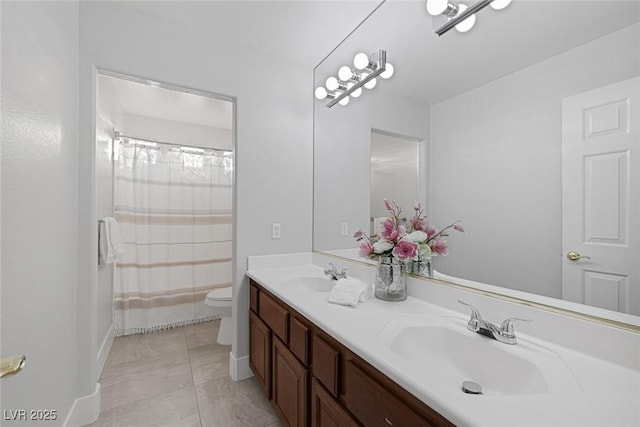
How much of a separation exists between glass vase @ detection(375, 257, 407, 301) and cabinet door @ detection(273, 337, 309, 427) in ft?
1.67

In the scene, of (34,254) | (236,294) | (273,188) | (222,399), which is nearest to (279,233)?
(273,188)

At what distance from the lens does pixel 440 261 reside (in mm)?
1288

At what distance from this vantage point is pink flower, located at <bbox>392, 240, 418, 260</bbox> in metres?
1.24

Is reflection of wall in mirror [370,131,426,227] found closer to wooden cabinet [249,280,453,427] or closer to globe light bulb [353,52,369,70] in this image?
globe light bulb [353,52,369,70]

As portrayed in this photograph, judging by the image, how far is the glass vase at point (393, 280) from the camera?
134 centimetres

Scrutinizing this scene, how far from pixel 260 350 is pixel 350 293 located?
0.88 m

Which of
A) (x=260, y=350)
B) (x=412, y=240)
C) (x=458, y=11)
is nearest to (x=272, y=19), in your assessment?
(x=458, y=11)

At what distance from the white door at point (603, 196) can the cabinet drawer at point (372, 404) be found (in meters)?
0.66

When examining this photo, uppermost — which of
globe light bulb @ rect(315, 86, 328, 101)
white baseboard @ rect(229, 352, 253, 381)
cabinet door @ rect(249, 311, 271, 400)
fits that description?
globe light bulb @ rect(315, 86, 328, 101)

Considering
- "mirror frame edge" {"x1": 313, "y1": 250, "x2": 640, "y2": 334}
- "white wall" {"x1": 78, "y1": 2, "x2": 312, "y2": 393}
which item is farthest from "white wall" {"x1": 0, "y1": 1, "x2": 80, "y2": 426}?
"mirror frame edge" {"x1": 313, "y1": 250, "x2": 640, "y2": 334}

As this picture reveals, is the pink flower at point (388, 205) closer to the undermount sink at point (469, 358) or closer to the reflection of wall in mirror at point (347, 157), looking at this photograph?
the reflection of wall in mirror at point (347, 157)

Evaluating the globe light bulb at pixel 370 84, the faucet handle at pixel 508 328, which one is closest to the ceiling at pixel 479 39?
the globe light bulb at pixel 370 84

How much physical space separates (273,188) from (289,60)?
3.39 feet

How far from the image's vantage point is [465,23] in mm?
1210
